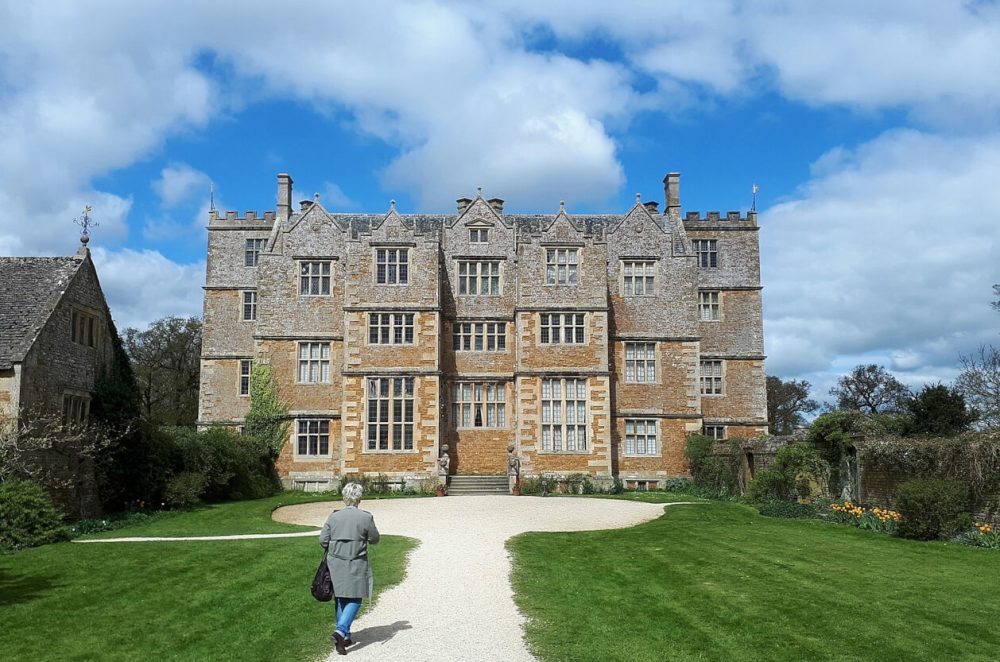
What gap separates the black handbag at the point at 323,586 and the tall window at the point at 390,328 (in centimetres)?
2132

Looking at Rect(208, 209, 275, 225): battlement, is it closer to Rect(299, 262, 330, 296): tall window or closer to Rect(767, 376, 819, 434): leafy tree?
Rect(299, 262, 330, 296): tall window

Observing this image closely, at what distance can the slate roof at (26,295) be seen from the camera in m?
19.3

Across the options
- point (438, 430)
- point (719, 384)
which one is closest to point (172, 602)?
point (438, 430)

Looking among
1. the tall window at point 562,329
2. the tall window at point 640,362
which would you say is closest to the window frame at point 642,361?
the tall window at point 640,362

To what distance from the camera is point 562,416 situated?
30516mm

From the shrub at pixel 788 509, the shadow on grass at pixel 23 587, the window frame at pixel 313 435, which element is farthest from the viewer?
the window frame at pixel 313 435

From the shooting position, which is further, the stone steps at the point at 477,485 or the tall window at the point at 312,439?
the tall window at the point at 312,439

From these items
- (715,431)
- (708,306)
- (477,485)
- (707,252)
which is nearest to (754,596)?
(477,485)

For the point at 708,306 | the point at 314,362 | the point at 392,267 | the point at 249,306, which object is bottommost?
the point at 314,362

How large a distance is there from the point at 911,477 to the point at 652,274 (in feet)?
51.1

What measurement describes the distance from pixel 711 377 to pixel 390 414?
46.8 ft

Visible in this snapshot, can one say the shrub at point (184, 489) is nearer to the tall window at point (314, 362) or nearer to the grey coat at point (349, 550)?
the tall window at point (314, 362)

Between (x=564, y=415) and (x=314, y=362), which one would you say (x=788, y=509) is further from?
(x=314, y=362)

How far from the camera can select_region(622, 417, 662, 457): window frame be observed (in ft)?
105
